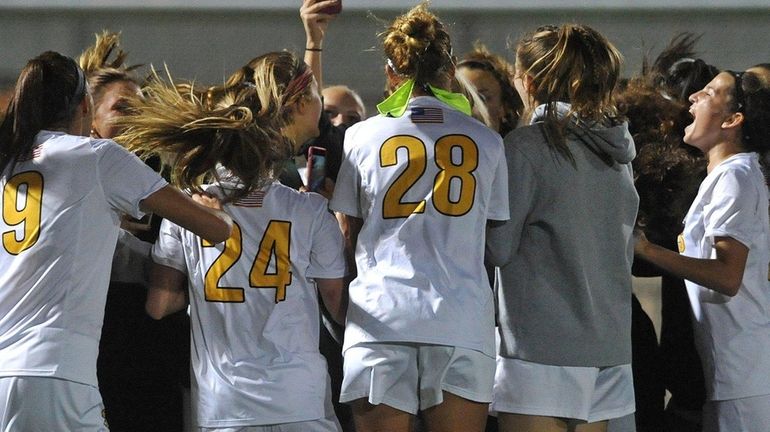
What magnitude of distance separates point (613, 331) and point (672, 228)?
3.15 feet

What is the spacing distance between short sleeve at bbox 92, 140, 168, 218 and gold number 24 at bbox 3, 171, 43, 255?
0.58 ft

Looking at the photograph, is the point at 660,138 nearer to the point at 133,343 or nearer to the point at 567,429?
the point at 567,429

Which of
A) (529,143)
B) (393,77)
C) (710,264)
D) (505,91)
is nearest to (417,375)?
(529,143)

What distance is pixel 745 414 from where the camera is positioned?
3697mm

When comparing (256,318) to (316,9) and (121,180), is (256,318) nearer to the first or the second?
(121,180)

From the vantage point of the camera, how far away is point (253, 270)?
10.6ft

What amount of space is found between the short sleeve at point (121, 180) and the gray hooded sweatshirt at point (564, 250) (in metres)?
0.99

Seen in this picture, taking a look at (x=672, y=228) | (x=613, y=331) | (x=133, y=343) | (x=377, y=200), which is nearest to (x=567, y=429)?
(x=613, y=331)

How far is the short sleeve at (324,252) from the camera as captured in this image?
11.0 feet

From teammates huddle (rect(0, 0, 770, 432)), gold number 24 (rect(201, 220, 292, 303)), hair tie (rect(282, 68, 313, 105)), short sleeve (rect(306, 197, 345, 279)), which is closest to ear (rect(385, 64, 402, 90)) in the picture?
teammates huddle (rect(0, 0, 770, 432))

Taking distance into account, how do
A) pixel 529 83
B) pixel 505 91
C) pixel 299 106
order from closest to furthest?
pixel 529 83
pixel 299 106
pixel 505 91

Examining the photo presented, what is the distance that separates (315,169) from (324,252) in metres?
0.50

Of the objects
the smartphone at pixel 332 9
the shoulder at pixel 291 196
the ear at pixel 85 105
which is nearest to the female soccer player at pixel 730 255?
the shoulder at pixel 291 196

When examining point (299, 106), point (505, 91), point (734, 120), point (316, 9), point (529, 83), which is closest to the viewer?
point (529, 83)
